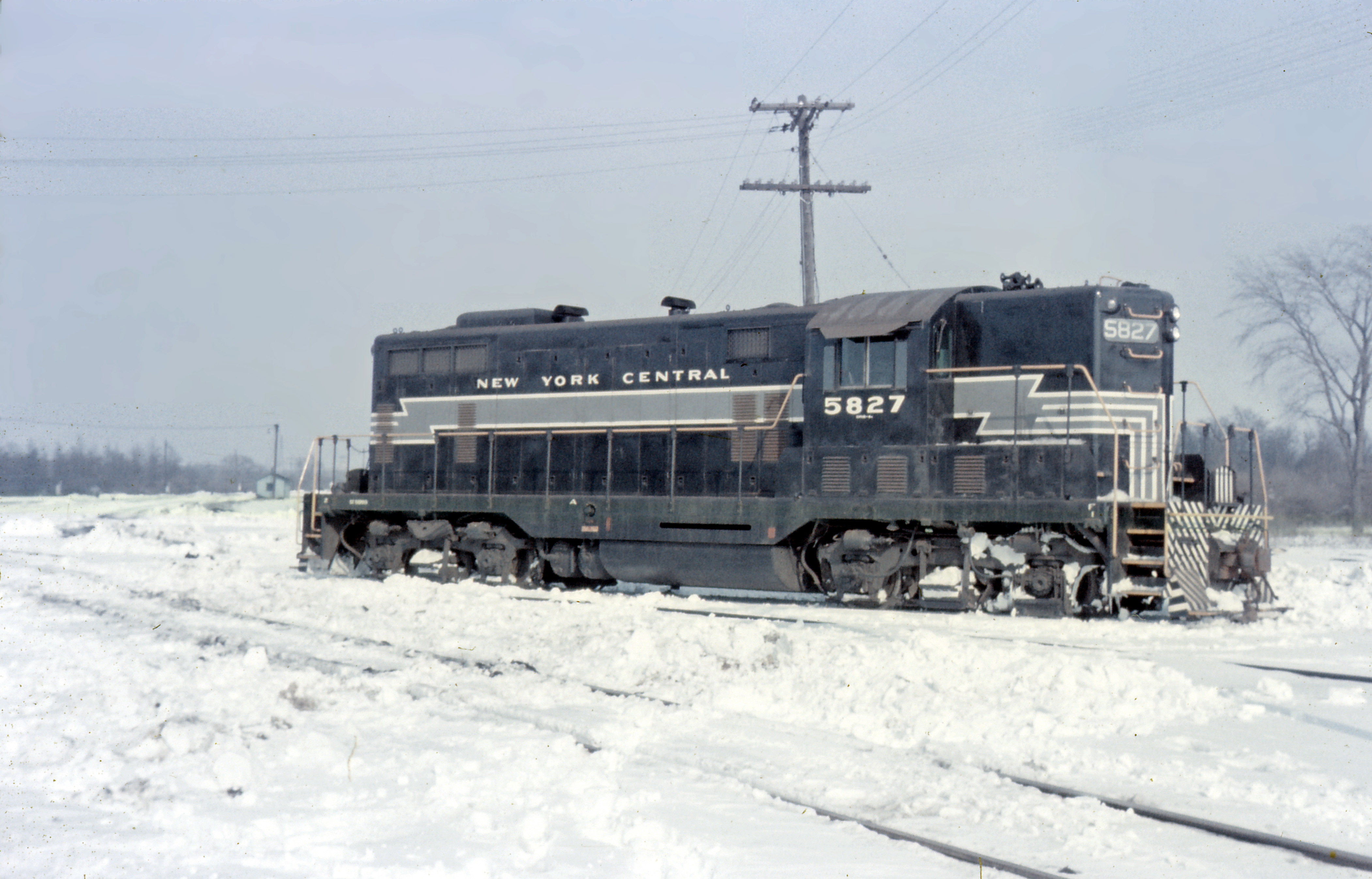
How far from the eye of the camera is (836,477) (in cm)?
1142

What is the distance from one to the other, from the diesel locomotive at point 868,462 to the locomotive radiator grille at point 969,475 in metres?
0.02

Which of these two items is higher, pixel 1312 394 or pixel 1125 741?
pixel 1312 394

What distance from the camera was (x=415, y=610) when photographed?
11.0m

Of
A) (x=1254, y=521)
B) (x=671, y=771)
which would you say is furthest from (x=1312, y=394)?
(x=671, y=771)

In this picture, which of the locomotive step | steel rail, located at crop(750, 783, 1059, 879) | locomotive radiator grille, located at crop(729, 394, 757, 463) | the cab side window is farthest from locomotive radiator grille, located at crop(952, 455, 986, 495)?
steel rail, located at crop(750, 783, 1059, 879)

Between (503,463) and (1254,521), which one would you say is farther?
(503,463)

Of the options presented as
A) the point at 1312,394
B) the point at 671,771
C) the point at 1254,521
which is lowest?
the point at 671,771

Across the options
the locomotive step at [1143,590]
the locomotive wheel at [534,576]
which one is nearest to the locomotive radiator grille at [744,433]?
the locomotive wheel at [534,576]

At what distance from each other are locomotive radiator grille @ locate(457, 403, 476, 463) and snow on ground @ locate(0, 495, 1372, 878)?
3641mm

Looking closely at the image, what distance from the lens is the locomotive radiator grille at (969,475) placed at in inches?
423

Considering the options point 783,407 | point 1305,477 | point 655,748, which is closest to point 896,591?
point 783,407

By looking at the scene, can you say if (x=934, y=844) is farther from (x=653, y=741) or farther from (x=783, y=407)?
(x=783, y=407)

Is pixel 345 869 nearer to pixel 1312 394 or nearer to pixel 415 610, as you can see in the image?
pixel 415 610

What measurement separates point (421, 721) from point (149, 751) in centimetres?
151
